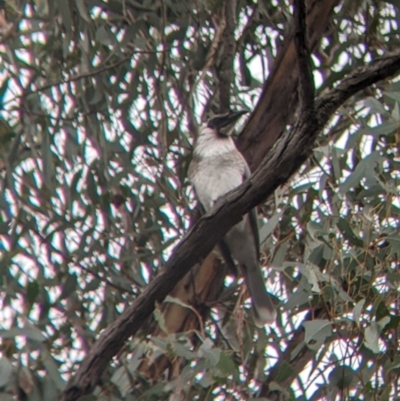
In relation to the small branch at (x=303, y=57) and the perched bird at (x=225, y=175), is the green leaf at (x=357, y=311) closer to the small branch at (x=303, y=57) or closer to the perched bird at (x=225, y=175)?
the small branch at (x=303, y=57)

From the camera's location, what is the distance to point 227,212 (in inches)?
93.9

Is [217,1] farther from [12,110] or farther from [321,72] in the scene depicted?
[12,110]

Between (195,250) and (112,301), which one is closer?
(195,250)

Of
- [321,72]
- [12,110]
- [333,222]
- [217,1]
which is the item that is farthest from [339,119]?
[12,110]

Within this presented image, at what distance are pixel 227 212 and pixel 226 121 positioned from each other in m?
1.14

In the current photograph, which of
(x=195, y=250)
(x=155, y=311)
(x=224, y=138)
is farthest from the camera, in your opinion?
(x=224, y=138)

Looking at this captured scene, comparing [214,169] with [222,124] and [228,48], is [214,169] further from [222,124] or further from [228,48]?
[228,48]

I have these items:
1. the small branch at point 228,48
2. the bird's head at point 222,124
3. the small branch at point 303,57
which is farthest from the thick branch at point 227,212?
the bird's head at point 222,124

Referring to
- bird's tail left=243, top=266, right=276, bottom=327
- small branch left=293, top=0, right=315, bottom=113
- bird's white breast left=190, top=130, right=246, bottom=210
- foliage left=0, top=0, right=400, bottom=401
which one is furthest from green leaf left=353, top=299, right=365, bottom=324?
bird's white breast left=190, top=130, right=246, bottom=210

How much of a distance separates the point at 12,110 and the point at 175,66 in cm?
64

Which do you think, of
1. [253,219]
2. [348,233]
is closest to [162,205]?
[253,219]

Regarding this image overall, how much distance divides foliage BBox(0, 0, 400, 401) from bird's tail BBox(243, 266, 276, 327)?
0.13 ft

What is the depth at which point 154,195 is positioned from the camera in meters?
3.07

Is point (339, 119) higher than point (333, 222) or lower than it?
higher
